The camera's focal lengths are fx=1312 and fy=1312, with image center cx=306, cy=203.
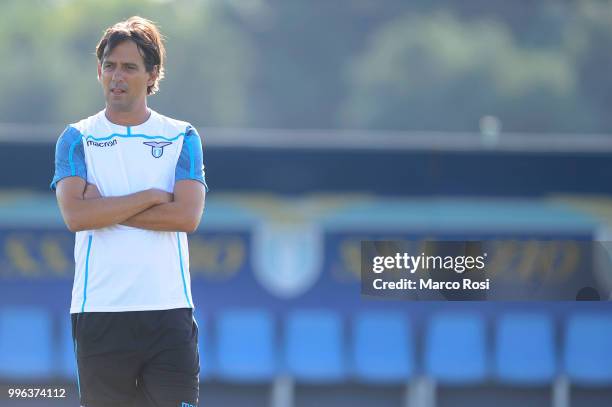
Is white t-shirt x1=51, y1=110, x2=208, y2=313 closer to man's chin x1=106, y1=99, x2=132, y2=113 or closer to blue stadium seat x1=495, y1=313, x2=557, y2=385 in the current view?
man's chin x1=106, y1=99, x2=132, y2=113

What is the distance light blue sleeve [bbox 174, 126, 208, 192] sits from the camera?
14.5 feet

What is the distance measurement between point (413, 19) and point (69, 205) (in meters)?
67.3

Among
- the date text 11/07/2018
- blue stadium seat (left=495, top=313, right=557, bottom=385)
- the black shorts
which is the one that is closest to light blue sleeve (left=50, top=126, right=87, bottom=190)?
the black shorts

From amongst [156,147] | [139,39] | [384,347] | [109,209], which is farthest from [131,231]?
[384,347]

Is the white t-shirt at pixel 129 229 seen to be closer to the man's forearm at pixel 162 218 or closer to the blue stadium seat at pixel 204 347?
the man's forearm at pixel 162 218

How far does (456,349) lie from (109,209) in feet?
9.52

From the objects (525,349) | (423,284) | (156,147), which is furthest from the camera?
(525,349)

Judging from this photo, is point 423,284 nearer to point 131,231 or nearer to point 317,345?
point 317,345

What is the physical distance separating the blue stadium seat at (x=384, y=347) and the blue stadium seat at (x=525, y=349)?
469 millimetres

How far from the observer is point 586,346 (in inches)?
265

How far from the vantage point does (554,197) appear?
6.78 m

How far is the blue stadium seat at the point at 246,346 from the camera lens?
6707 mm

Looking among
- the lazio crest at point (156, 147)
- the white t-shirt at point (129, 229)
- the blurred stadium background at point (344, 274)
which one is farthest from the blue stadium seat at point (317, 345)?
the lazio crest at point (156, 147)

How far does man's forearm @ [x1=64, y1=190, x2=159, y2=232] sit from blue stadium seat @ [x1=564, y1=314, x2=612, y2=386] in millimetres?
3108
